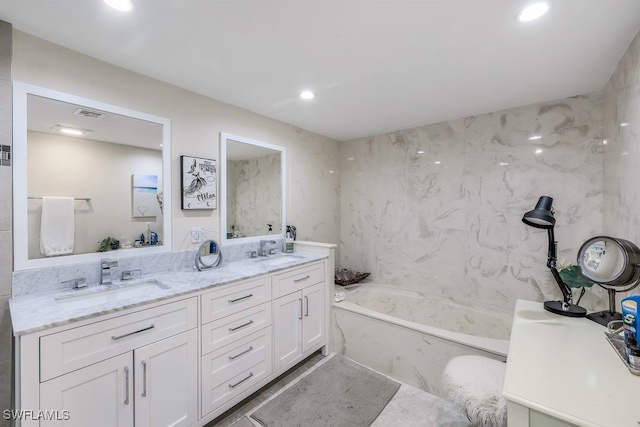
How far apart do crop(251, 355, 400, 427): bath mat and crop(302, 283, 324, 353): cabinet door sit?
0.82 ft

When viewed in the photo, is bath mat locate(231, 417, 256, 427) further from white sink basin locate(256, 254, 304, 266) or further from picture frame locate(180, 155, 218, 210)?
picture frame locate(180, 155, 218, 210)

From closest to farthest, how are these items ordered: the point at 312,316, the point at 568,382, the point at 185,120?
the point at 568,382
the point at 185,120
the point at 312,316

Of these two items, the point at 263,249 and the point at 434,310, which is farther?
the point at 434,310

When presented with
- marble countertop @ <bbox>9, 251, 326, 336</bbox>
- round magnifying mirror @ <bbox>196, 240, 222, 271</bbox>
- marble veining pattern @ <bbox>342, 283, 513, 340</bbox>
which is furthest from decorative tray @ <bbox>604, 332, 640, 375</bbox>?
round magnifying mirror @ <bbox>196, 240, 222, 271</bbox>

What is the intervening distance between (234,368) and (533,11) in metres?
2.63

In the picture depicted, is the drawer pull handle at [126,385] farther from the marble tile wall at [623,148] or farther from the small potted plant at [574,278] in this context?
the marble tile wall at [623,148]

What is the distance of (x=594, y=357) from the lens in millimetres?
960

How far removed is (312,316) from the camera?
2418 millimetres

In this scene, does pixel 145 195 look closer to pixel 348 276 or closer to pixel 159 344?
pixel 159 344

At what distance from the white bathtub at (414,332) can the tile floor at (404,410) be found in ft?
0.33

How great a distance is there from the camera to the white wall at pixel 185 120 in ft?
4.92

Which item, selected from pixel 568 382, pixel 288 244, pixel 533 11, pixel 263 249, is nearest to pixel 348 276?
pixel 288 244

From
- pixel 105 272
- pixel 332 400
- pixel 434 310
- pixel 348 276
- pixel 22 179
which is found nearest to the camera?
pixel 22 179

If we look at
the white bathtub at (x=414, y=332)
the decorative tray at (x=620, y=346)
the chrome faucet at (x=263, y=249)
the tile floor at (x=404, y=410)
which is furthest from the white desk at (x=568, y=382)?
the chrome faucet at (x=263, y=249)
